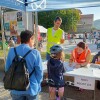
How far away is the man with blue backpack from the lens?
283 cm

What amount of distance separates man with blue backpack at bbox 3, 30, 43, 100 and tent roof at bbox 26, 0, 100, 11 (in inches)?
114

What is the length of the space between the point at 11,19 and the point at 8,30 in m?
0.38

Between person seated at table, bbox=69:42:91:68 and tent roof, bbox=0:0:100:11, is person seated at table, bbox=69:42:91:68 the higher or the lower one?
the lower one

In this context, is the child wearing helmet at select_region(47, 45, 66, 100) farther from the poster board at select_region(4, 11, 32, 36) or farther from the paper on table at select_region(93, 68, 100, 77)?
the poster board at select_region(4, 11, 32, 36)

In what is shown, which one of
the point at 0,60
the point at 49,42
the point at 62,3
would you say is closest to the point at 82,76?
the point at 49,42

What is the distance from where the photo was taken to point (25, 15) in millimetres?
6559

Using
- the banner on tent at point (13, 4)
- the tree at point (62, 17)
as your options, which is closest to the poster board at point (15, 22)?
the banner on tent at point (13, 4)

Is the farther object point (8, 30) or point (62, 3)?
point (8, 30)

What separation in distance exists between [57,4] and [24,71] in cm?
340

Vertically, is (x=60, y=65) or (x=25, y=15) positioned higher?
(x=25, y=15)

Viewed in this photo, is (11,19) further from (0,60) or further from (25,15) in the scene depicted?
(0,60)

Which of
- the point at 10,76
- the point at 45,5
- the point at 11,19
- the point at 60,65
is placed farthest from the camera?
the point at 11,19

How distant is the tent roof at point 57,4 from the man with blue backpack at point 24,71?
2.89 meters

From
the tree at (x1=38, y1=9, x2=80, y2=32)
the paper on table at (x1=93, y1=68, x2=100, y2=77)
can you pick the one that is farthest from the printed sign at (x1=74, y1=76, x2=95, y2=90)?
the tree at (x1=38, y1=9, x2=80, y2=32)
